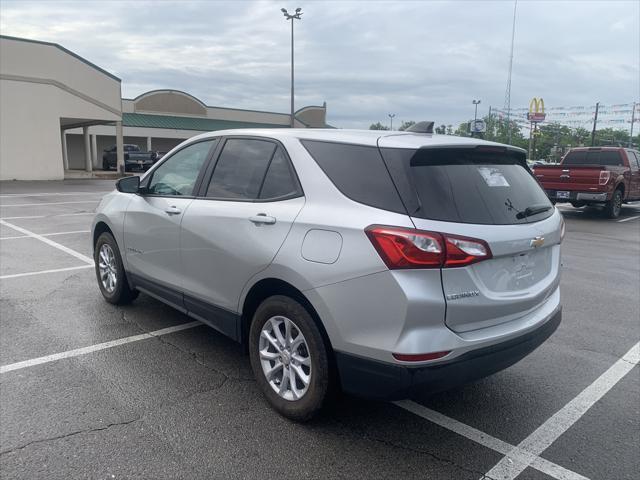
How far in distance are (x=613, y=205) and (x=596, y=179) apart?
4.80ft

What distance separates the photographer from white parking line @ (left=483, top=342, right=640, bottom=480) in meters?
2.82

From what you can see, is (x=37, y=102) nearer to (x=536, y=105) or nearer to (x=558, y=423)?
(x=558, y=423)

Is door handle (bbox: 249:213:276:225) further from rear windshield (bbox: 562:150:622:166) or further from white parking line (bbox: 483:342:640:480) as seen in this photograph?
rear windshield (bbox: 562:150:622:166)

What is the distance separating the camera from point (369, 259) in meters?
2.68

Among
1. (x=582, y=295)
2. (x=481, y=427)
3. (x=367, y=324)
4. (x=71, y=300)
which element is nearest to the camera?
(x=367, y=324)

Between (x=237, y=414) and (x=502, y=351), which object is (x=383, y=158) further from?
(x=237, y=414)

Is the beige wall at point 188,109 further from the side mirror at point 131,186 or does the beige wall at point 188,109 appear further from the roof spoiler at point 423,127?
the roof spoiler at point 423,127

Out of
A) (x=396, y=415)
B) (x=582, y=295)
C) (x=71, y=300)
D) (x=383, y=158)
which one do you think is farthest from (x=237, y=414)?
(x=582, y=295)

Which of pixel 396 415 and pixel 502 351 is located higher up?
pixel 502 351

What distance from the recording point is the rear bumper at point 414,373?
263 centimetres

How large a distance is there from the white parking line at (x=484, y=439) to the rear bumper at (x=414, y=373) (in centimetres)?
49

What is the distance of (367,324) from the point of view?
106 inches

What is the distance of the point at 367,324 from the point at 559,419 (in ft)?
5.33

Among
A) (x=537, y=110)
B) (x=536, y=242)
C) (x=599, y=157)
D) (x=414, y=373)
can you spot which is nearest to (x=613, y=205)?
(x=599, y=157)
